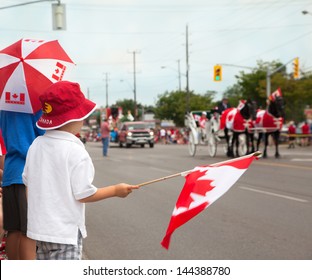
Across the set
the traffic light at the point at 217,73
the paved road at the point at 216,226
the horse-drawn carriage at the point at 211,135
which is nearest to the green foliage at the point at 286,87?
the traffic light at the point at 217,73

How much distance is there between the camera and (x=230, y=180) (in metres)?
3.71

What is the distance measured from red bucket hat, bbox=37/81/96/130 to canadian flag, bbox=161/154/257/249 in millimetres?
838

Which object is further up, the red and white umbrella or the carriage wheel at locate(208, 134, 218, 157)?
the red and white umbrella

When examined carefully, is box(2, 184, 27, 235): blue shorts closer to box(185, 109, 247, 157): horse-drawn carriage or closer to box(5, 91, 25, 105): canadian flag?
box(5, 91, 25, 105): canadian flag

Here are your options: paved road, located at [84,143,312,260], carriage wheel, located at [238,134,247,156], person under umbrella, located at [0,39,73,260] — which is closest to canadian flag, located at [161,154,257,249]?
person under umbrella, located at [0,39,73,260]

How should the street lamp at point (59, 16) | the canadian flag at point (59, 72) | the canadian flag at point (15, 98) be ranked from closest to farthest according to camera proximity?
the canadian flag at point (15, 98) < the canadian flag at point (59, 72) < the street lamp at point (59, 16)

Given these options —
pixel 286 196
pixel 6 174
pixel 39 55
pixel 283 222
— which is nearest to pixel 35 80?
pixel 39 55

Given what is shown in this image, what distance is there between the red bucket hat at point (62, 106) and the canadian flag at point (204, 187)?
33.0 inches

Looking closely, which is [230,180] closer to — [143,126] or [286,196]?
[286,196]

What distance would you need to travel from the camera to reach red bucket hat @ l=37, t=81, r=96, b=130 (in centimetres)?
353

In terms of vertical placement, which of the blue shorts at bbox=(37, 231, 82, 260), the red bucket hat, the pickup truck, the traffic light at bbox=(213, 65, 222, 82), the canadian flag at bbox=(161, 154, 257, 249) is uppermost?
the traffic light at bbox=(213, 65, 222, 82)

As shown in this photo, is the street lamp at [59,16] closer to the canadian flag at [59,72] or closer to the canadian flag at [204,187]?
the canadian flag at [59,72]

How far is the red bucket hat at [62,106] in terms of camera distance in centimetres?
353

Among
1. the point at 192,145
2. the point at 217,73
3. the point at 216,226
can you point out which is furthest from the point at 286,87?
the point at 216,226
